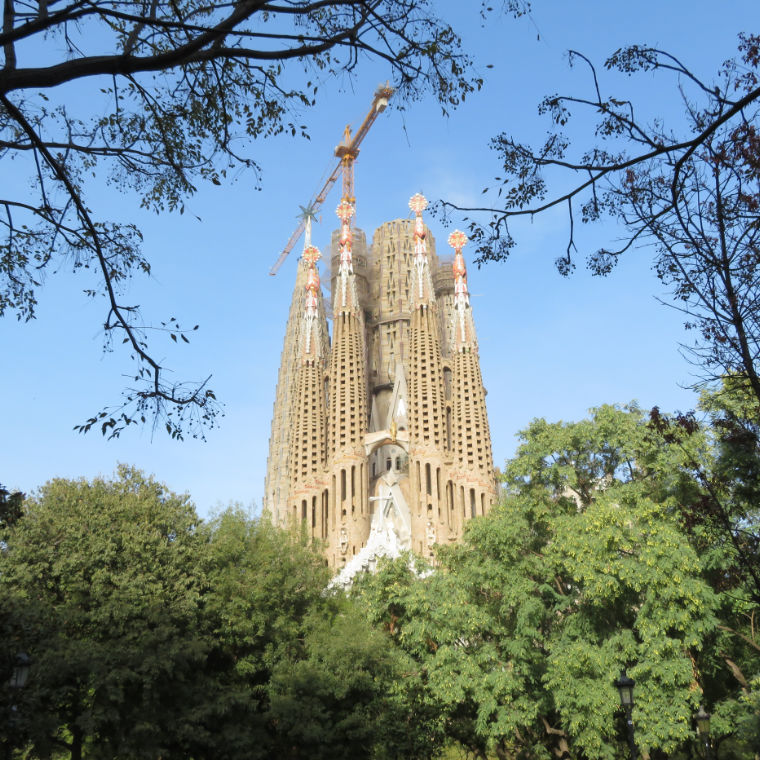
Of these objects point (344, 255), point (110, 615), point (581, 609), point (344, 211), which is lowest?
point (110, 615)

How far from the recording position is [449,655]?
61.1 feet

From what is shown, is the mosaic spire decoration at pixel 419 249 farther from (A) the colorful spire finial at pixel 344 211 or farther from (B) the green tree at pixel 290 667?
(B) the green tree at pixel 290 667

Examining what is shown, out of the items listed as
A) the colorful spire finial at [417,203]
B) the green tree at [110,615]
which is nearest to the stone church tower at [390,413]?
the colorful spire finial at [417,203]

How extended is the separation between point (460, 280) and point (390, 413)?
8652 millimetres

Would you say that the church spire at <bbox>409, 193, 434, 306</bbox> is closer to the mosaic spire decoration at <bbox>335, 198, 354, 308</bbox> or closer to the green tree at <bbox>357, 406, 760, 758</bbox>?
the mosaic spire decoration at <bbox>335, 198, 354, 308</bbox>

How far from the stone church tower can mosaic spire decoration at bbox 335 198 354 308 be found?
0.22 ft

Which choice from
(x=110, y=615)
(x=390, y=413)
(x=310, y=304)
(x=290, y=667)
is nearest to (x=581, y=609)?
(x=290, y=667)

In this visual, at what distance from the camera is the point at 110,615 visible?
17219mm

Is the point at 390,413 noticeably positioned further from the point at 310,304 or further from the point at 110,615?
the point at 110,615

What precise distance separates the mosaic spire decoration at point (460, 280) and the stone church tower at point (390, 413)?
67 millimetres

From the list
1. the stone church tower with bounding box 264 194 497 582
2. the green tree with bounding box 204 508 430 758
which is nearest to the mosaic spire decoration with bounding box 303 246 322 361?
the stone church tower with bounding box 264 194 497 582

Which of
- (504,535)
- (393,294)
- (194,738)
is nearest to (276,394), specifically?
(393,294)

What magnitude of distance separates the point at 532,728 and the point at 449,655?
3601 millimetres

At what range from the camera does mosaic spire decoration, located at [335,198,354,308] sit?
48.8 metres
